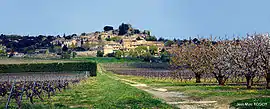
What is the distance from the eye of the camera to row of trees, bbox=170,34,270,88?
1340 inches

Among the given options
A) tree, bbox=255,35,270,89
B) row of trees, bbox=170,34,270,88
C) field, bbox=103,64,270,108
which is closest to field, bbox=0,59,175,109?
field, bbox=103,64,270,108

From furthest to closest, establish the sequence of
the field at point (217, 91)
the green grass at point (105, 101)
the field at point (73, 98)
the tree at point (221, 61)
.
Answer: the tree at point (221, 61)
the field at point (217, 91)
the field at point (73, 98)
the green grass at point (105, 101)

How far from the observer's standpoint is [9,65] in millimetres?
73000

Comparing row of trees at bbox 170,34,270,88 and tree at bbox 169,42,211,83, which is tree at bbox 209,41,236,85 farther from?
tree at bbox 169,42,211,83

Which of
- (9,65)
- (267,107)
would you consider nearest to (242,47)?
(267,107)

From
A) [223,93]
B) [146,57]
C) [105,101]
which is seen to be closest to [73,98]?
[105,101]

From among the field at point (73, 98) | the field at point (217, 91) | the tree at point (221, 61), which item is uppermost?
the tree at point (221, 61)

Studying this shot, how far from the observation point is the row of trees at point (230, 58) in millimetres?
34031

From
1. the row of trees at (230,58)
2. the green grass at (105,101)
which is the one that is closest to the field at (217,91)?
the row of trees at (230,58)

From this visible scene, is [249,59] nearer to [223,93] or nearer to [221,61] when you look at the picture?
[221,61]

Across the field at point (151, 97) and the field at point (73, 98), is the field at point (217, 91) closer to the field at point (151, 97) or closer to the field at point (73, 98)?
the field at point (151, 97)

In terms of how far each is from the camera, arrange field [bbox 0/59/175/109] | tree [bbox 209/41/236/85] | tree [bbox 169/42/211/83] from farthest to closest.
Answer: tree [bbox 169/42/211/83]
tree [bbox 209/41/236/85]
field [bbox 0/59/175/109]

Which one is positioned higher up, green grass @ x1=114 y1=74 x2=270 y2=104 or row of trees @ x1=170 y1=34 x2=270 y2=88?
row of trees @ x1=170 y1=34 x2=270 y2=88

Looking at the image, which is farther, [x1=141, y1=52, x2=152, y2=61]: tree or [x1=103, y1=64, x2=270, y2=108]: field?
[x1=141, y1=52, x2=152, y2=61]: tree
